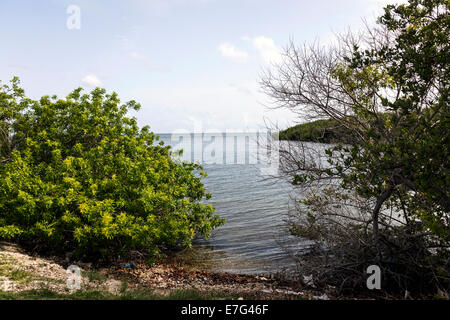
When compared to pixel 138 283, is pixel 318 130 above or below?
above

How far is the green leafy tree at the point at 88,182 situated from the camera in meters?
10.9

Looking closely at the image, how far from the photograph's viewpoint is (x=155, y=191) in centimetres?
1304

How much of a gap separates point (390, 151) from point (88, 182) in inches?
368

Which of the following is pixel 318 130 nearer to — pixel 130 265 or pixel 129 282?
pixel 129 282

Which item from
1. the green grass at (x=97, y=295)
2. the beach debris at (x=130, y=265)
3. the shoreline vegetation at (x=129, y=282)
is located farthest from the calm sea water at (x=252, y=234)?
the green grass at (x=97, y=295)

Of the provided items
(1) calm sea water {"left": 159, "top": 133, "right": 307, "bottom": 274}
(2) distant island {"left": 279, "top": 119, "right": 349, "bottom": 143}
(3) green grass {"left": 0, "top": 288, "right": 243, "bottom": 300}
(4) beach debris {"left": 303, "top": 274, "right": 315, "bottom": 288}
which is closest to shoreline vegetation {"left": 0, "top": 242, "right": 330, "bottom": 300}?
(3) green grass {"left": 0, "top": 288, "right": 243, "bottom": 300}

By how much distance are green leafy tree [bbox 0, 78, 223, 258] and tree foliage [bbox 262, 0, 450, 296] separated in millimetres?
4877

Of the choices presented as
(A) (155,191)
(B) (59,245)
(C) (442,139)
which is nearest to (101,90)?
(A) (155,191)

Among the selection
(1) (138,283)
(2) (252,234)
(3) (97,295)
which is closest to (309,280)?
(1) (138,283)

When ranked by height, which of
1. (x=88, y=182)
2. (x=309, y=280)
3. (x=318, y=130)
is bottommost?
(x=309, y=280)

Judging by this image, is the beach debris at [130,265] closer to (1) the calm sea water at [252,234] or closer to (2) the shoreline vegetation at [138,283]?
(2) the shoreline vegetation at [138,283]

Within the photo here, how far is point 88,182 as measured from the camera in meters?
11.9
